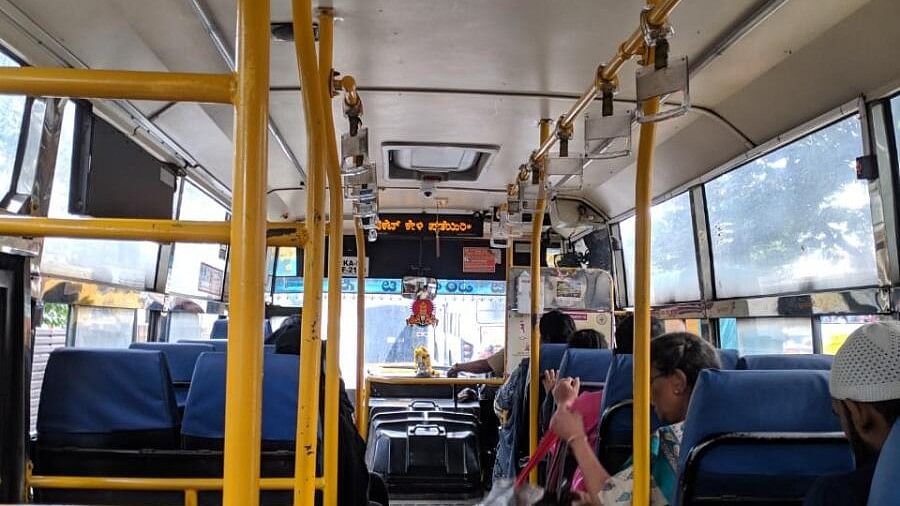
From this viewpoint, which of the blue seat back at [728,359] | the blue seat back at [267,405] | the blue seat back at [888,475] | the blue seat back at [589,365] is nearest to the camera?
the blue seat back at [888,475]

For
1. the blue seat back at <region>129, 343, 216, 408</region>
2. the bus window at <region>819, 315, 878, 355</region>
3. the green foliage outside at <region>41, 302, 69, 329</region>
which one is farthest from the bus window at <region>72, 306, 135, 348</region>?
the bus window at <region>819, 315, 878, 355</region>

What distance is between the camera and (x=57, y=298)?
3020 mm

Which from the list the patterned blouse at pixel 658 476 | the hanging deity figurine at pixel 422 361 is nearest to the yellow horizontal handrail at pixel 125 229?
the patterned blouse at pixel 658 476

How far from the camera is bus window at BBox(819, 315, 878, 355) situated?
350 centimetres

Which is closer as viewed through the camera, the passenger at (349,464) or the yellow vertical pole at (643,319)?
the yellow vertical pole at (643,319)

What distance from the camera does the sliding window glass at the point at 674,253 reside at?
218 inches

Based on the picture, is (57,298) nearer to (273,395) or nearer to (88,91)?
(273,395)

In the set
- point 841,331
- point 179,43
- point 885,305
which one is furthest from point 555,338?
point 179,43

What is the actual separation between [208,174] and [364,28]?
245 cm

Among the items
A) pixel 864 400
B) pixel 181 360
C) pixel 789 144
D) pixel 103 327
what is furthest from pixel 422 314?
pixel 864 400

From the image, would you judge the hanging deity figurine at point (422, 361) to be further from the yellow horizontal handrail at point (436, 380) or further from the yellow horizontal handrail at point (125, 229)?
the yellow horizontal handrail at point (125, 229)

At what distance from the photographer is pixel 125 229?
3.77ft

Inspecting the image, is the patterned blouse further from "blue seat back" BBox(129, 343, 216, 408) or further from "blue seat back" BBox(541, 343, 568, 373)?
"blue seat back" BBox(129, 343, 216, 408)

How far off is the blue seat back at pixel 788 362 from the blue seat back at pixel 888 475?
158 centimetres
